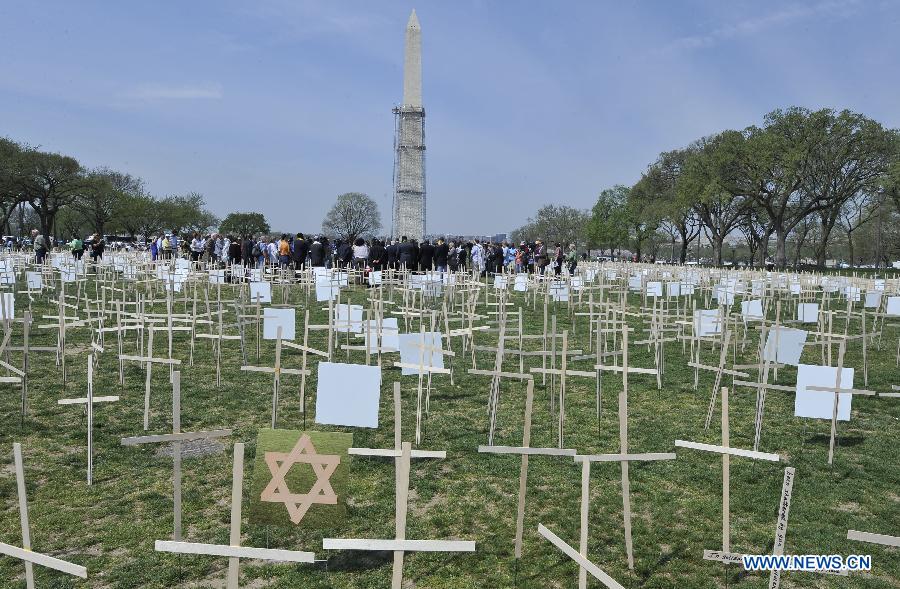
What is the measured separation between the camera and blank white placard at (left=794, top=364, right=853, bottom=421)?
22.4 feet

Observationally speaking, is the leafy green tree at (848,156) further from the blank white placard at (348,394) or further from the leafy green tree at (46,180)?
the leafy green tree at (46,180)

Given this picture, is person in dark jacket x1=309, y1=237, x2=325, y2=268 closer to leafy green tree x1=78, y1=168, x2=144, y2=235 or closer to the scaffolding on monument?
the scaffolding on monument

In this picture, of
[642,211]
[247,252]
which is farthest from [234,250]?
[642,211]

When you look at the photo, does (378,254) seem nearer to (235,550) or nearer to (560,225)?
(235,550)

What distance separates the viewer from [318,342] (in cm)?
1355

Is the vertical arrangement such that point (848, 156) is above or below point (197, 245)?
above

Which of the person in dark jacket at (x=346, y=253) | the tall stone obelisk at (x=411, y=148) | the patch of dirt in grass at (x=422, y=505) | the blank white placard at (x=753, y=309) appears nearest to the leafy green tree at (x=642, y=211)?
the tall stone obelisk at (x=411, y=148)

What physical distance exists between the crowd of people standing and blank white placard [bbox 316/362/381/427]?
52.5ft

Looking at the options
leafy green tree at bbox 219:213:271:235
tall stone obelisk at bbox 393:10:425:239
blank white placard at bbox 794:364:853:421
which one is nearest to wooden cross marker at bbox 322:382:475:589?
blank white placard at bbox 794:364:853:421

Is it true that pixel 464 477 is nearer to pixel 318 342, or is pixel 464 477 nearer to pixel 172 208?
pixel 318 342

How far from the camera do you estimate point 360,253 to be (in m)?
25.9

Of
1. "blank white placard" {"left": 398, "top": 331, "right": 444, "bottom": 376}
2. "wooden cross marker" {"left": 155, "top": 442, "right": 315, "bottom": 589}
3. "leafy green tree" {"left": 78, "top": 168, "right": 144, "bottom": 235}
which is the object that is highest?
"leafy green tree" {"left": 78, "top": 168, "right": 144, "bottom": 235}

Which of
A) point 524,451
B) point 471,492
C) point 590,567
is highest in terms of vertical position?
point 524,451

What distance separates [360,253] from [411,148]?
69.9 feet
